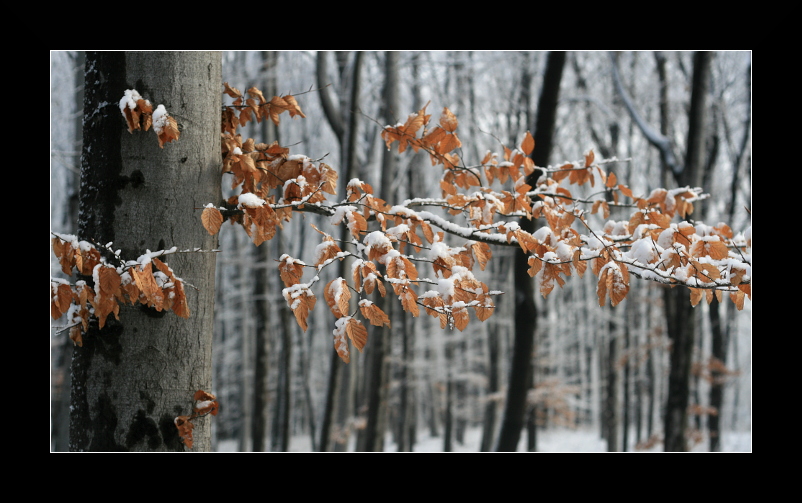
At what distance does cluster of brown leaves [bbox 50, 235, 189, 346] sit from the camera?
178 cm

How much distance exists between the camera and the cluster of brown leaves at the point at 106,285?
1.78m

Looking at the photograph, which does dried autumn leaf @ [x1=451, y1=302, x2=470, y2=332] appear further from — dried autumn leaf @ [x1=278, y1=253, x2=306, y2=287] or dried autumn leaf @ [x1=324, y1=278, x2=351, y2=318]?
dried autumn leaf @ [x1=278, y1=253, x2=306, y2=287]

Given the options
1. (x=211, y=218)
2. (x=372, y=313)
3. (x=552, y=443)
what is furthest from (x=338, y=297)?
(x=552, y=443)

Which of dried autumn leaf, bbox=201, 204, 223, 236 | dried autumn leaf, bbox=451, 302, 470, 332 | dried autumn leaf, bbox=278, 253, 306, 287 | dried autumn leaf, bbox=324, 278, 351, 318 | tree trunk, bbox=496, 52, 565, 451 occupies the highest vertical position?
dried autumn leaf, bbox=201, 204, 223, 236

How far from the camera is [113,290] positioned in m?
1.80

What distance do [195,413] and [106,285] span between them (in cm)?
63

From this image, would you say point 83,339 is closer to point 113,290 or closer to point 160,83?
point 113,290

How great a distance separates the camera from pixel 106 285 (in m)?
1.79

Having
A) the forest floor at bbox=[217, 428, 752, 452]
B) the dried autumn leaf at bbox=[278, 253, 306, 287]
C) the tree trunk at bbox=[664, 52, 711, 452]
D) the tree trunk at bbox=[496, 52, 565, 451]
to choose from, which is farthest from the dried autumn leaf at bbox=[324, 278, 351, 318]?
the forest floor at bbox=[217, 428, 752, 452]

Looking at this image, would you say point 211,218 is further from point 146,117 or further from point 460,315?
point 460,315

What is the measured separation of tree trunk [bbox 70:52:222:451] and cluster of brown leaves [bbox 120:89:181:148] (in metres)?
0.07

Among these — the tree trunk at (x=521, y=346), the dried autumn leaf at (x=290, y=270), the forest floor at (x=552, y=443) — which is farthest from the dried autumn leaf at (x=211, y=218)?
the forest floor at (x=552, y=443)

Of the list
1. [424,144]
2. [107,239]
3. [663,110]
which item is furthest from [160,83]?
[663,110]
